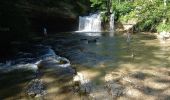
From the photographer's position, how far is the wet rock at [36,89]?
12.4 metres

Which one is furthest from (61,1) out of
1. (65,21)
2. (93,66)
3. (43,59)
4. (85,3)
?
(93,66)

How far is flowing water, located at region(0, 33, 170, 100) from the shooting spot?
12.8m

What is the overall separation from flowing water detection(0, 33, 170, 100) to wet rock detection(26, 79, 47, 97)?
22 cm

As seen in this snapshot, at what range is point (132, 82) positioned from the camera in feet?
43.5

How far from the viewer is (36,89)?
1296 centimetres

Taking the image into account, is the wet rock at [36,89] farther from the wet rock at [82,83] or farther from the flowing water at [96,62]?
the wet rock at [82,83]

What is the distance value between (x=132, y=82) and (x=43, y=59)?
738cm

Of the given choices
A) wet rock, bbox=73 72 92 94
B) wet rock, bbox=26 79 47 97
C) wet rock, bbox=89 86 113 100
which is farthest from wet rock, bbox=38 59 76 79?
wet rock, bbox=89 86 113 100

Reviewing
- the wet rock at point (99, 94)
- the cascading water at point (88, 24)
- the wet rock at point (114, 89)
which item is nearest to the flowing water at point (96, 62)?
the wet rock at point (99, 94)

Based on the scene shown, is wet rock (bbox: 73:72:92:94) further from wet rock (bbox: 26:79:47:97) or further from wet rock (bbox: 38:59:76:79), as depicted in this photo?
wet rock (bbox: 26:79:47:97)

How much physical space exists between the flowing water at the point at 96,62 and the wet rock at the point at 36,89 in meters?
0.22

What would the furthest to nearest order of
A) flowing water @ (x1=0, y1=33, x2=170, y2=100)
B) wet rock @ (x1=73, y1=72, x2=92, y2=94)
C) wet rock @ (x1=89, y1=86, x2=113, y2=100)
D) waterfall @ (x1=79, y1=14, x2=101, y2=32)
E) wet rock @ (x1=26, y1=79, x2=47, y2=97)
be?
waterfall @ (x1=79, y1=14, x2=101, y2=32) < flowing water @ (x1=0, y1=33, x2=170, y2=100) < wet rock @ (x1=73, y1=72, x2=92, y2=94) < wet rock @ (x1=26, y1=79, x2=47, y2=97) < wet rock @ (x1=89, y1=86, x2=113, y2=100)

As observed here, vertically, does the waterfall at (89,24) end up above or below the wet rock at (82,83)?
above

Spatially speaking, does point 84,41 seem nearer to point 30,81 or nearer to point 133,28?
point 133,28
